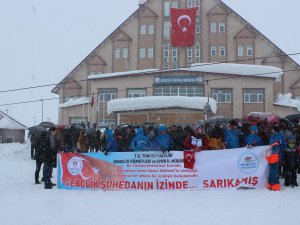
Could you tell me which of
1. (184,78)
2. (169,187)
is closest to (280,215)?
(169,187)

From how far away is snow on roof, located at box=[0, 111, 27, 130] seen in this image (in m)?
43.0

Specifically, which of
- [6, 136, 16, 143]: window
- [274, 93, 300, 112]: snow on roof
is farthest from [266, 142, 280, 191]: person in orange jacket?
[6, 136, 16, 143]: window

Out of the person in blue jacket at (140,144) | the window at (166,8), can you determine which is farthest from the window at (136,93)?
the person in blue jacket at (140,144)

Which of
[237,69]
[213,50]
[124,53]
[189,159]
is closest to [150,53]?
[124,53]

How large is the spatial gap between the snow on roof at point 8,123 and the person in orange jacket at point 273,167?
1452 inches

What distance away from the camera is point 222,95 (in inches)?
1537

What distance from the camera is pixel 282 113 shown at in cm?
3841

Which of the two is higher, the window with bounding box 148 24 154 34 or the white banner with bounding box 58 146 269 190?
the window with bounding box 148 24 154 34

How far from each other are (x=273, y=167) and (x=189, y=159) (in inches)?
83.8

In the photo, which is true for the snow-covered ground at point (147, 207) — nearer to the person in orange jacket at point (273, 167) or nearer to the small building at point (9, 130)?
the person in orange jacket at point (273, 167)

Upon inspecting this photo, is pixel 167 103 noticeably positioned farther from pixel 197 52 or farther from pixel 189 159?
pixel 189 159

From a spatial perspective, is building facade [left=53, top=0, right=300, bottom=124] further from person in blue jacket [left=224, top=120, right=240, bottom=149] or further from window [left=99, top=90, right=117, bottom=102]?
person in blue jacket [left=224, top=120, right=240, bottom=149]

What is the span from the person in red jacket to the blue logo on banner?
1.03 m

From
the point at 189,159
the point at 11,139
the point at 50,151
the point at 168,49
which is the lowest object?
the point at 11,139
